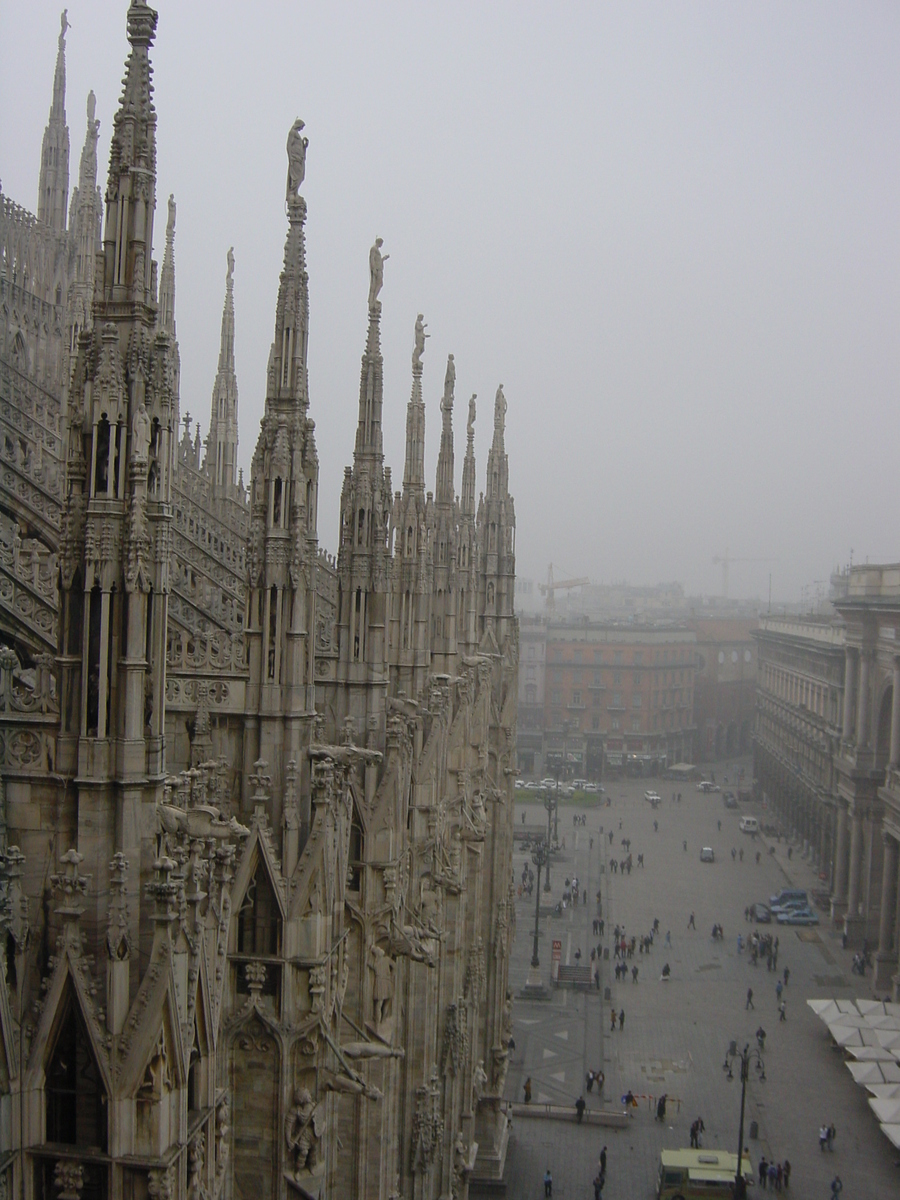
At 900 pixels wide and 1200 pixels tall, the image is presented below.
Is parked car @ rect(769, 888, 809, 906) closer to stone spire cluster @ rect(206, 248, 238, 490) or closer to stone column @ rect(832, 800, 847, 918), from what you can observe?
stone column @ rect(832, 800, 847, 918)

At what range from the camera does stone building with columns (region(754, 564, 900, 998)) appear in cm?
4872

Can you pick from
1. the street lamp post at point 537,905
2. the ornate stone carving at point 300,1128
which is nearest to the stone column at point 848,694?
the street lamp post at point 537,905

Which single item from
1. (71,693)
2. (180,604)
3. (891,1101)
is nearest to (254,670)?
(180,604)

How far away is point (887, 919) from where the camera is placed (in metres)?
47.8

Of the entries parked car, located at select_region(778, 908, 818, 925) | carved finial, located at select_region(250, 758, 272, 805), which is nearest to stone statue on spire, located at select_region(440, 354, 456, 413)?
carved finial, located at select_region(250, 758, 272, 805)

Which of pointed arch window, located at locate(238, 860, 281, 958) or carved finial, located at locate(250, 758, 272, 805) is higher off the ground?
carved finial, located at locate(250, 758, 272, 805)

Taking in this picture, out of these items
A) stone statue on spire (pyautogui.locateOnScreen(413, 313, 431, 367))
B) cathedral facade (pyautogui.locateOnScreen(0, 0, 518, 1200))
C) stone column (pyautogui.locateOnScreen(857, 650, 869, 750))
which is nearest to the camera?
cathedral facade (pyautogui.locateOnScreen(0, 0, 518, 1200))

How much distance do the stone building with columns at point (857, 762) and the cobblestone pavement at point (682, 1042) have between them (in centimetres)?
197

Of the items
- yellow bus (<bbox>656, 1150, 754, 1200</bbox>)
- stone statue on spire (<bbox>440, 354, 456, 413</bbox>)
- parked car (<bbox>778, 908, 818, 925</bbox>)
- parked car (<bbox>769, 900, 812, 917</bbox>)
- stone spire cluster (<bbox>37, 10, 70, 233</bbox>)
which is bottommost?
parked car (<bbox>778, 908, 818, 925</bbox>)

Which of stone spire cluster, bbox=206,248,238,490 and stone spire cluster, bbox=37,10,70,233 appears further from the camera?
stone spire cluster, bbox=206,248,238,490

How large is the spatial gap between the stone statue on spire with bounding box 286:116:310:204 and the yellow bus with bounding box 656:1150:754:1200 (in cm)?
2426

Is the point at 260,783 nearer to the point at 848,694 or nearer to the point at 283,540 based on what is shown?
the point at 283,540

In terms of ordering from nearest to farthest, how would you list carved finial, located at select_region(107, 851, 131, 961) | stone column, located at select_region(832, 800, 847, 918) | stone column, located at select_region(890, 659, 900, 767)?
carved finial, located at select_region(107, 851, 131, 961), stone column, located at select_region(890, 659, 900, 767), stone column, located at select_region(832, 800, 847, 918)

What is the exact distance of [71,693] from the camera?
8938 millimetres
